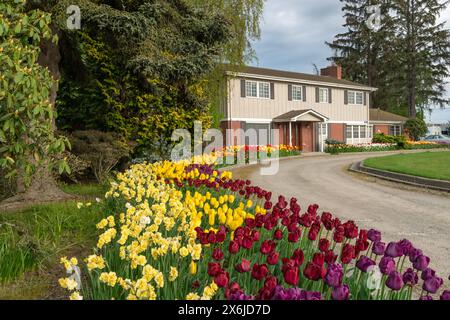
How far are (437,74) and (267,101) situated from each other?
33602 mm

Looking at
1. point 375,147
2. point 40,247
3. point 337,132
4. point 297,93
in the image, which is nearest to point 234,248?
point 40,247

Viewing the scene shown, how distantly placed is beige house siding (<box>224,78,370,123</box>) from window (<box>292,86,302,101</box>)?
35 cm

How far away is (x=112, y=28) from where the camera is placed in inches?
361

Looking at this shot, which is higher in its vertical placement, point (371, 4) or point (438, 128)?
point (371, 4)

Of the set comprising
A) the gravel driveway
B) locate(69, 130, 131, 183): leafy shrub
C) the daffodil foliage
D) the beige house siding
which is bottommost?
the gravel driveway

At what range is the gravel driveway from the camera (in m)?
6.69

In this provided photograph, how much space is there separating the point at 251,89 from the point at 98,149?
67.9ft

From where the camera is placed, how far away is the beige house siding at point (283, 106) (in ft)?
97.7

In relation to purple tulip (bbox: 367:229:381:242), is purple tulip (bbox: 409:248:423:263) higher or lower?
lower

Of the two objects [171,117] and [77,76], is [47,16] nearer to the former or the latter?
[77,76]

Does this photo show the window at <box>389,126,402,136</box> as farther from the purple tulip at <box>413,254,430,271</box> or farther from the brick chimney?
the purple tulip at <box>413,254,430,271</box>

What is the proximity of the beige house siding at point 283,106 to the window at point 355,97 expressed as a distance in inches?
17.6

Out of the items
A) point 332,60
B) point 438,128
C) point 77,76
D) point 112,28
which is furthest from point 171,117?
point 438,128

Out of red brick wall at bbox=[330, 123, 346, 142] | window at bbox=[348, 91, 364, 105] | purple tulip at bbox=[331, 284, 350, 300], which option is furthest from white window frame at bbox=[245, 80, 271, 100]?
purple tulip at bbox=[331, 284, 350, 300]
